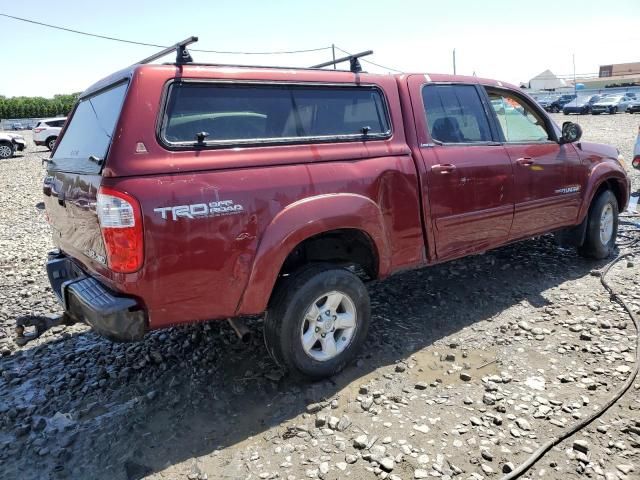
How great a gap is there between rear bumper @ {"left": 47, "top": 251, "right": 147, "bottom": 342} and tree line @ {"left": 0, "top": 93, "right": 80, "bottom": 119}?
184 feet

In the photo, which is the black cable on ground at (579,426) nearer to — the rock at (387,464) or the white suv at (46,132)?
the rock at (387,464)

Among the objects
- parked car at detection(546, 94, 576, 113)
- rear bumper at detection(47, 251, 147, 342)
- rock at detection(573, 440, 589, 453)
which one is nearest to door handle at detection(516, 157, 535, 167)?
rock at detection(573, 440, 589, 453)

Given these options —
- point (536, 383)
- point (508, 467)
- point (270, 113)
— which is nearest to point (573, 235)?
point (536, 383)

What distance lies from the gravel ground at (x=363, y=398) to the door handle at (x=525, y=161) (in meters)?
1.19

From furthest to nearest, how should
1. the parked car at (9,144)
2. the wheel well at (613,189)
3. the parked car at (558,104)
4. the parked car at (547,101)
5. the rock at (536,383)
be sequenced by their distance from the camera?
the parked car at (547,101)
the parked car at (558,104)
the parked car at (9,144)
the wheel well at (613,189)
the rock at (536,383)

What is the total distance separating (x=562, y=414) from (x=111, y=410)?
2700 mm

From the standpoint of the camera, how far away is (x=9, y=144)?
65.0 ft

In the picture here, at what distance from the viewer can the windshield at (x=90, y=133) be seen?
2.79 metres

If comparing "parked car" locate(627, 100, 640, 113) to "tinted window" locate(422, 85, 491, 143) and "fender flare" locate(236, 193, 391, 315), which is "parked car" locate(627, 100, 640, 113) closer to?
"tinted window" locate(422, 85, 491, 143)

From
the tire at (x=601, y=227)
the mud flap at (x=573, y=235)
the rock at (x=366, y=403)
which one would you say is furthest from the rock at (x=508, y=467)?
the tire at (x=601, y=227)

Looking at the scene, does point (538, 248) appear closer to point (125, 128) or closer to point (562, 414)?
point (562, 414)

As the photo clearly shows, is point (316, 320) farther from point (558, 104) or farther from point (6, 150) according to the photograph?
point (558, 104)

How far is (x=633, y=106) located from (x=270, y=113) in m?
40.3

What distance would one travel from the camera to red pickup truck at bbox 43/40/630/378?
8.60 ft
